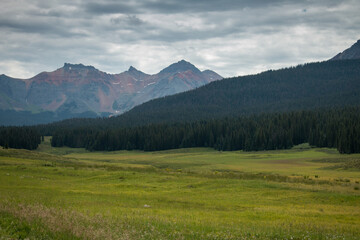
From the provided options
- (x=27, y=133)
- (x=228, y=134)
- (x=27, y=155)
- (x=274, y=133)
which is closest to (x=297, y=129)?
(x=274, y=133)

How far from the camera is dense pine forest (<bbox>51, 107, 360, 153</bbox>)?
147200mm

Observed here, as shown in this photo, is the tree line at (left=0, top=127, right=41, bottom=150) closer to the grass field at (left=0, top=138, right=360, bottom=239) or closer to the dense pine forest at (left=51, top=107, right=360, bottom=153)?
the dense pine forest at (left=51, top=107, right=360, bottom=153)

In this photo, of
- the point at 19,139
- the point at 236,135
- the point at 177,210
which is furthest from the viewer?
the point at 19,139

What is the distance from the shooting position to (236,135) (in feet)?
530

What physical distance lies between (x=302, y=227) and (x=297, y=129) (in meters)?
145

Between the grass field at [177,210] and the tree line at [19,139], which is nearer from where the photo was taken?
the grass field at [177,210]

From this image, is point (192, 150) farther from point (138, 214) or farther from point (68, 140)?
point (138, 214)

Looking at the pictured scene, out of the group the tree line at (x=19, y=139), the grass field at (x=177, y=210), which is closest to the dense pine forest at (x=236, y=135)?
the tree line at (x=19, y=139)

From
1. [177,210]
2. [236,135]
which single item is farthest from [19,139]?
[177,210]

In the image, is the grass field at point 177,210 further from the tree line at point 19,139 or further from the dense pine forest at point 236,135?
the tree line at point 19,139

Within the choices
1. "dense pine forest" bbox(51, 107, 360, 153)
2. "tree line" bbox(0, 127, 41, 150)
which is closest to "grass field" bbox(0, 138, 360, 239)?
"dense pine forest" bbox(51, 107, 360, 153)

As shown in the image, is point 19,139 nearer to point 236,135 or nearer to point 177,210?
point 236,135

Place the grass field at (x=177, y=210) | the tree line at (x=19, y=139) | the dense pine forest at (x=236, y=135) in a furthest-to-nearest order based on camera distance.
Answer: the tree line at (x=19, y=139) < the dense pine forest at (x=236, y=135) < the grass field at (x=177, y=210)

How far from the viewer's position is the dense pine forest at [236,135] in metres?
147
